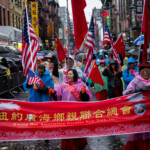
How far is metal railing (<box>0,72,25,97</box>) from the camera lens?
1277 cm

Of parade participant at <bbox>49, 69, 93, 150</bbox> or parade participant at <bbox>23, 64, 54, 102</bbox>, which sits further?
parade participant at <bbox>23, 64, 54, 102</bbox>

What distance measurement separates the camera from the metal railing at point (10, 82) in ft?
41.9

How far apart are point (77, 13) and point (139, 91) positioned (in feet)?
8.40

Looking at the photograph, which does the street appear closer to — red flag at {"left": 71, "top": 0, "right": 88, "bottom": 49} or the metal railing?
red flag at {"left": 71, "top": 0, "right": 88, "bottom": 49}

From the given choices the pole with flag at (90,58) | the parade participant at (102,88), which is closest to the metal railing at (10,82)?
the parade participant at (102,88)

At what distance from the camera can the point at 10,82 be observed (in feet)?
47.2

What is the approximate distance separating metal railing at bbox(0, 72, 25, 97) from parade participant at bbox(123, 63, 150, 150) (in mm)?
8025

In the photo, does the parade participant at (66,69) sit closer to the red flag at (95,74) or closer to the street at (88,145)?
the red flag at (95,74)

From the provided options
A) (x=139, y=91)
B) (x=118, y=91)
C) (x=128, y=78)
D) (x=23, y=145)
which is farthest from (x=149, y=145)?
(x=118, y=91)

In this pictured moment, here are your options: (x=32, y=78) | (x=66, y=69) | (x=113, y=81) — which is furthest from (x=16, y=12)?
(x=32, y=78)

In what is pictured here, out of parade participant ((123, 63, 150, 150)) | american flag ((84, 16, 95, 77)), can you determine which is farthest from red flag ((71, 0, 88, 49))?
parade participant ((123, 63, 150, 150))

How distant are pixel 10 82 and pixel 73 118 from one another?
9.57m

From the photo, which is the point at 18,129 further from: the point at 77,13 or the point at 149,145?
the point at 77,13

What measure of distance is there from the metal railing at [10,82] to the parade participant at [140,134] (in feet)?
26.3
